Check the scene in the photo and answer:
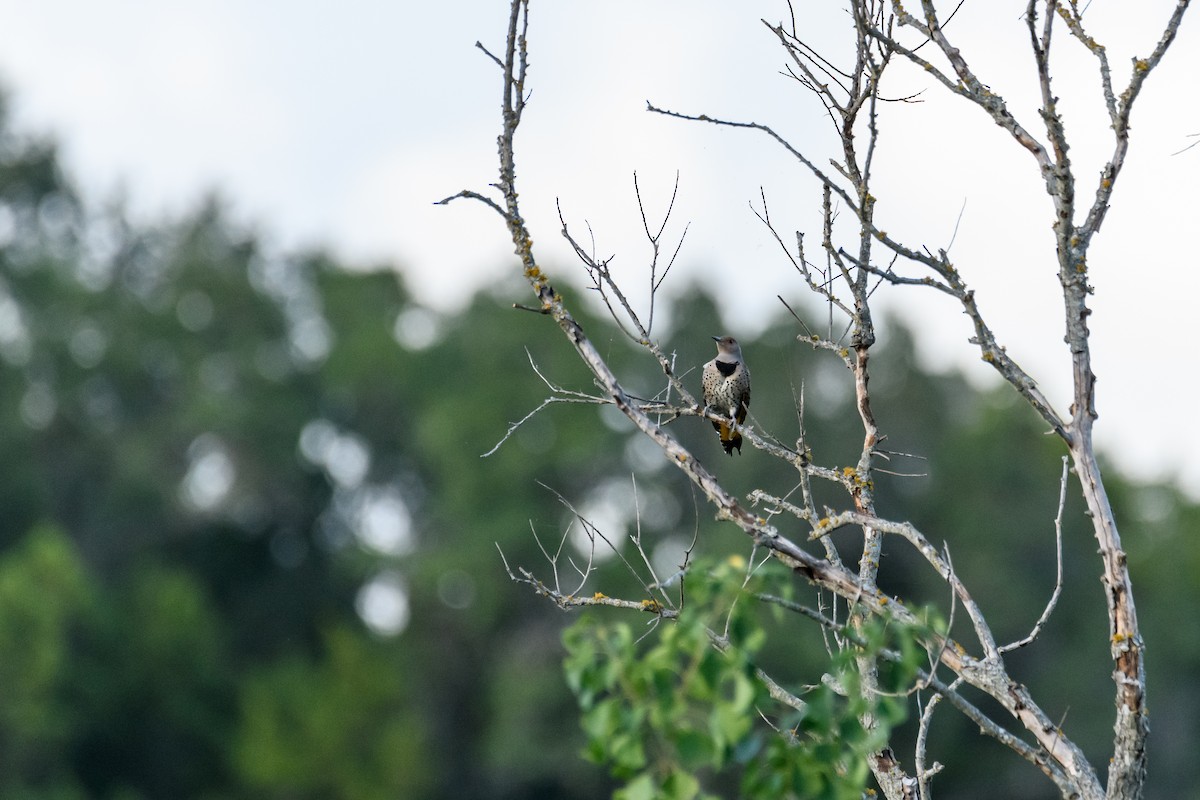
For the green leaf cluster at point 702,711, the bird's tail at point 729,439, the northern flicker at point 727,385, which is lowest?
the green leaf cluster at point 702,711

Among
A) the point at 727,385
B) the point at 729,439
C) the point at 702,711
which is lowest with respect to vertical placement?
the point at 702,711

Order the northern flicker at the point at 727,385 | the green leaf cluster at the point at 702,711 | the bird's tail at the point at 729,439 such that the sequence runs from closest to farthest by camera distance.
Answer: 1. the green leaf cluster at the point at 702,711
2. the bird's tail at the point at 729,439
3. the northern flicker at the point at 727,385

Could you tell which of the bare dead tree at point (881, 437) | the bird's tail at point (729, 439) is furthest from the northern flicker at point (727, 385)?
the bare dead tree at point (881, 437)

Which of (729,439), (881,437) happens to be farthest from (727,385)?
(881,437)

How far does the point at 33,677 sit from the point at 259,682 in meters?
6.38

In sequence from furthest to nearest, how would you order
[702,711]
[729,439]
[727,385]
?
[727,385], [729,439], [702,711]

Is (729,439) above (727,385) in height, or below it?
below

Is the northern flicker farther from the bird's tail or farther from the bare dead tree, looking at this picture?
→ the bare dead tree

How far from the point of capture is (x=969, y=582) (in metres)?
39.2

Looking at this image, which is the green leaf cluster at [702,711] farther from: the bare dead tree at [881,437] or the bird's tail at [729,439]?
the bird's tail at [729,439]

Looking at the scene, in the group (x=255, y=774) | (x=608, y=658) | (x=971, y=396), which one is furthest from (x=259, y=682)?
(x=608, y=658)

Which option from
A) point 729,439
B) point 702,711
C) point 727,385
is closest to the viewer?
point 702,711

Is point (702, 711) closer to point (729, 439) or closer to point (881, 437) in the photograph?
point (881, 437)

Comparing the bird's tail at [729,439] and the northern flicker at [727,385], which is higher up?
the northern flicker at [727,385]
